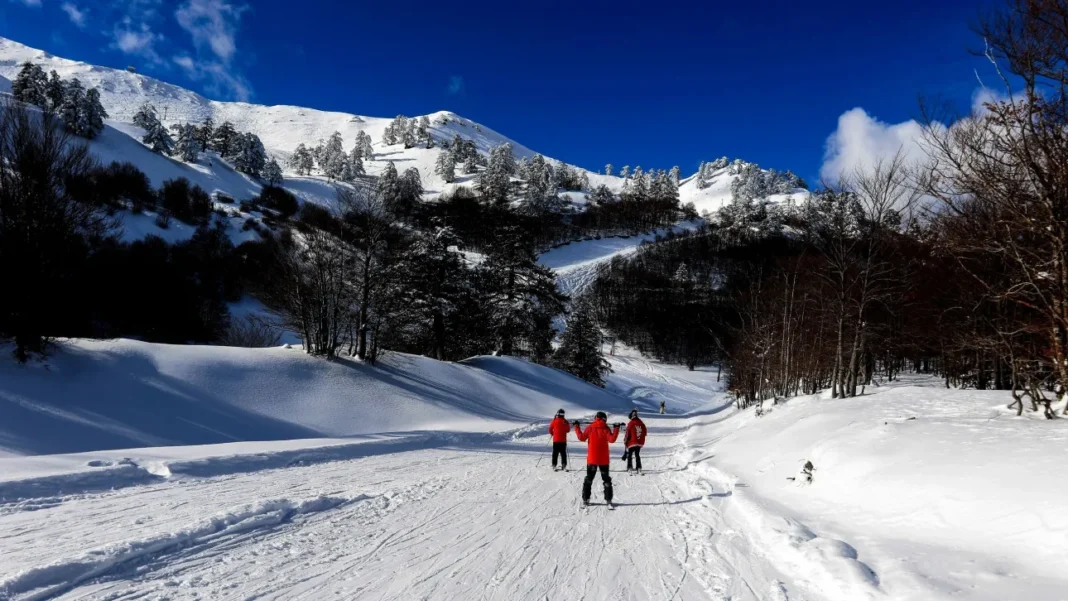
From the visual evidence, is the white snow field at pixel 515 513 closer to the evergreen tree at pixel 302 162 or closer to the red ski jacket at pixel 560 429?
the red ski jacket at pixel 560 429

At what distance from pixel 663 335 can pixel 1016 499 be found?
74950mm

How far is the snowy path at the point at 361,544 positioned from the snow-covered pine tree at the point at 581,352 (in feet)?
111

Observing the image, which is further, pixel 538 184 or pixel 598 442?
pixel 538 184

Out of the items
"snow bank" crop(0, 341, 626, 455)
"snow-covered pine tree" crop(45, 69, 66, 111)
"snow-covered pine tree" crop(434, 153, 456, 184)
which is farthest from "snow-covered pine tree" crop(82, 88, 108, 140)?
"snow-covered pine tree" crop(434, 153, 456, 184)

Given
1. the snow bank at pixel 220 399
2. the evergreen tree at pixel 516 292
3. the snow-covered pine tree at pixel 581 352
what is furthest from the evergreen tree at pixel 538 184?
the snow bank at pixel 220 399

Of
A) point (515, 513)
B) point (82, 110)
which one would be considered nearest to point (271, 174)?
point (82, 110)

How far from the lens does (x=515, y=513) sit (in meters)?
8.10

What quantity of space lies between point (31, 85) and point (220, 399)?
282 feet

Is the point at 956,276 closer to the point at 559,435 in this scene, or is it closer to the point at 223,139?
the point at 559,435

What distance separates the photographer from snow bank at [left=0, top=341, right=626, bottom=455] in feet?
44.5

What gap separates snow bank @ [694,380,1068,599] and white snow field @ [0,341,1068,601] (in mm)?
33

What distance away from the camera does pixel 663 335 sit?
7931cm

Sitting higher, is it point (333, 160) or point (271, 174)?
point (333, 160)

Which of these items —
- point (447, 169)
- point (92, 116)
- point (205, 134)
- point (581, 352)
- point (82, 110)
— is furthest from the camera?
point (447, 169)
